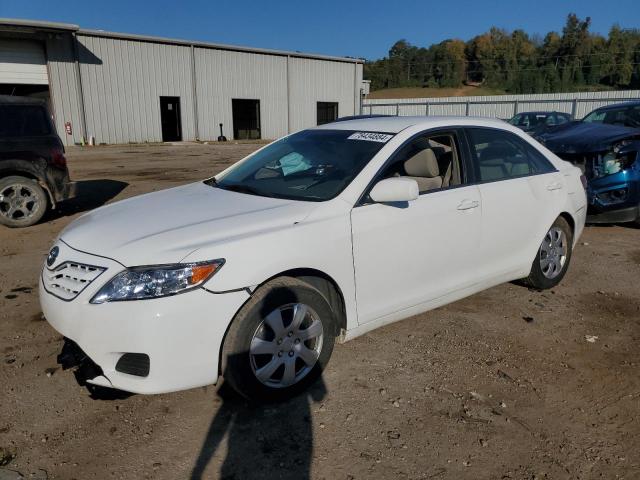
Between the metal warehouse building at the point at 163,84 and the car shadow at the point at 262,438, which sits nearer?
the car shadow at the point at 262,438

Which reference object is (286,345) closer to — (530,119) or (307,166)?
(307,166)

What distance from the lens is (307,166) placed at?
154 inches

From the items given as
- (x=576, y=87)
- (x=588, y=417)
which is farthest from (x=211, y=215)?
(x=576, y=87)

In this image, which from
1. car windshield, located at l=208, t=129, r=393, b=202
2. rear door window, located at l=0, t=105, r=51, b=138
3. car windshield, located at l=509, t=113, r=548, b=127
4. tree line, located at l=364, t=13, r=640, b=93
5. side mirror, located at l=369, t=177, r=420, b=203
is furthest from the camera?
tree line, located at l=364, t=13, r=640, b=93

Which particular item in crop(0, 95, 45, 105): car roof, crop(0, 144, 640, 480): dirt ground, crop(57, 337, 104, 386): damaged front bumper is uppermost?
crop(0, 95, 45, 105): car roof

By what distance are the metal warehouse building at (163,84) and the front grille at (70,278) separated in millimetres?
23432

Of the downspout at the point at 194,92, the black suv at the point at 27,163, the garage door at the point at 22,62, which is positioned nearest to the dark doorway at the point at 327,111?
the downspout at the point at 194,92

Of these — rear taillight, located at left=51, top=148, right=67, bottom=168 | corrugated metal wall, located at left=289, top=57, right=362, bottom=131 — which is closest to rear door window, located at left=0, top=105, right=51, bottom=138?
rear taillight, located at left=51, top=148, right=67, bottom=168

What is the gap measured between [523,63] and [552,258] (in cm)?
9496

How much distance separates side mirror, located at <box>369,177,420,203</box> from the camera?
3.25m

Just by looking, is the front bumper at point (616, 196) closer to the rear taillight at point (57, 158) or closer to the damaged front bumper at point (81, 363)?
the damaged front bumper at point (81, 363)

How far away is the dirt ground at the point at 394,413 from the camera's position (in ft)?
8.60

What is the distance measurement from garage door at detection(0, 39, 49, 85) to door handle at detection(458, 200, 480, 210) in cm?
2494

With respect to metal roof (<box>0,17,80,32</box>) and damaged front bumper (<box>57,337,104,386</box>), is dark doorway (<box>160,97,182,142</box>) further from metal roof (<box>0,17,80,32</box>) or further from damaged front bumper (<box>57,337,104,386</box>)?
damaged front bumper (<box>57,337,104,386</box>)
